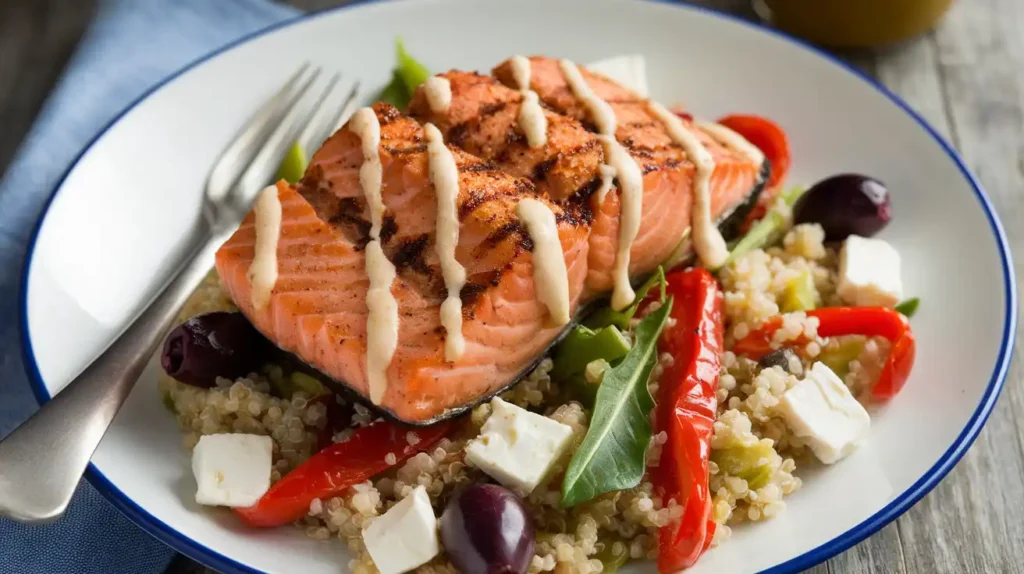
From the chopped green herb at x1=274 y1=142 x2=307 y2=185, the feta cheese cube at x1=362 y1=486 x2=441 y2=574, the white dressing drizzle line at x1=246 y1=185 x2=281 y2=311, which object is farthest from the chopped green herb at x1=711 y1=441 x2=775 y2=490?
the chopped green herb at x1=274 y1=142 x2=307 y2=185

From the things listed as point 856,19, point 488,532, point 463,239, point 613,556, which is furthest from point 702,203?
point 856,19

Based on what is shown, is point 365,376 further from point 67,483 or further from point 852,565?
point 852,565

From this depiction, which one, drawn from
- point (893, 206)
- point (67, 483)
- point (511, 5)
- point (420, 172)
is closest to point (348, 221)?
point (420, 172)

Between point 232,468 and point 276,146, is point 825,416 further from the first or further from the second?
point 276,146

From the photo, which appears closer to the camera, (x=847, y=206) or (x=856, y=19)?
(x=847, y=206)

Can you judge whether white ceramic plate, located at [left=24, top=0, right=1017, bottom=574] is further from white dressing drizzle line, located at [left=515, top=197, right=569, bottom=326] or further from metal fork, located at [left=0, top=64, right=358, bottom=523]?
white dressing drizzle line, located at [left=515, top=197, right=569, bottom=326]

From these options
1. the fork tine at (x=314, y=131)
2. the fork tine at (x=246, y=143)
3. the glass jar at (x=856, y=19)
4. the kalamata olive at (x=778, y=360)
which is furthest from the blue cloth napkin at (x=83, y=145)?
the glass jar at (x=856, y=19)
